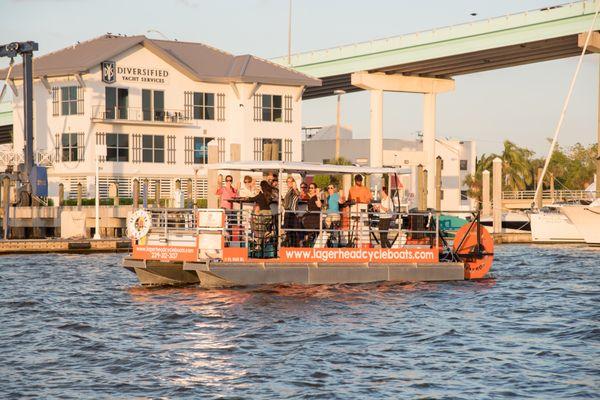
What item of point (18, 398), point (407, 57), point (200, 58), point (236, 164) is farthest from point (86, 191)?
point (18, 398)

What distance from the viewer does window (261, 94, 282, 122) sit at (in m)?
66.9

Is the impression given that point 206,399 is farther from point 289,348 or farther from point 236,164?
point 236,164

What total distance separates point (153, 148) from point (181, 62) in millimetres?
5375

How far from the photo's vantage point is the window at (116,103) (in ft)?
204

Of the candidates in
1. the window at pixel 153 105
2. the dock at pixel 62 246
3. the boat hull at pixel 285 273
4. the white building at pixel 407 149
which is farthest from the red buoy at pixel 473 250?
the white building at pixel 407 149

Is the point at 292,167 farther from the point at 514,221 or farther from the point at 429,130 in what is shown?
the point at 429,130

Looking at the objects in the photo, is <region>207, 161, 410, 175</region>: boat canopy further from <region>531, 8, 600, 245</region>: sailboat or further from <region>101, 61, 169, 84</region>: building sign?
<region>101, 61, 169, 84</region>: building sign

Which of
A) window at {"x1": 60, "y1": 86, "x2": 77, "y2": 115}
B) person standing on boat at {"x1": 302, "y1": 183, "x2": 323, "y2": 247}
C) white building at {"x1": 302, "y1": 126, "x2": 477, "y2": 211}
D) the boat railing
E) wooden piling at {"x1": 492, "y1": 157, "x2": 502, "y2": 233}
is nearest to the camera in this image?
the boat railing

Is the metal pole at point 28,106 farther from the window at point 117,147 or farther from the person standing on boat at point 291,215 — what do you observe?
the person standing on boat at point 291,215

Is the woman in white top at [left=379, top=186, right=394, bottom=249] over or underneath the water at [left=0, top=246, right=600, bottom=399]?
over

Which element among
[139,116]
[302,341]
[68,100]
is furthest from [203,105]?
[302,341]

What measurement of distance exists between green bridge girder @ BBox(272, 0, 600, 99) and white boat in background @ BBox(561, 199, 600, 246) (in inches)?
636

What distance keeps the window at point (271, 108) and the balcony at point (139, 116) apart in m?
4.95

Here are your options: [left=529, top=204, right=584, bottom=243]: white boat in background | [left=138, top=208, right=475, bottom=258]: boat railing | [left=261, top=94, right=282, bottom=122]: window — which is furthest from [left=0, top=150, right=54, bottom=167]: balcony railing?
[left=138, top=208, right=475, bottom=258]: boat railing
